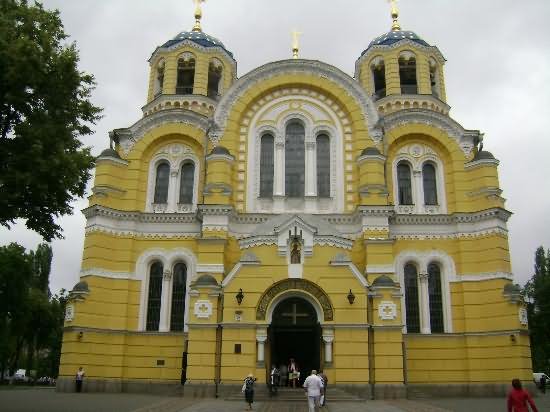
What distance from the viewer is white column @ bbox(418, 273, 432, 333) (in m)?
27.4

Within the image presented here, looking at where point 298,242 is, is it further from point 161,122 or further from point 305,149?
point 161,122

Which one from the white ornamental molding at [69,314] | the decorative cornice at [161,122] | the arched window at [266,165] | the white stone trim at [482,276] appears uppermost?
the decorative cornice at [161,122]

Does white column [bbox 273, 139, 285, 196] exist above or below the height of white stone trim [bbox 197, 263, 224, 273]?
above

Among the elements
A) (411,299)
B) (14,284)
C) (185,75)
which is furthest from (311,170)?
(14,284)

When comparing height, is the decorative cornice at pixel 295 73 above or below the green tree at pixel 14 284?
above

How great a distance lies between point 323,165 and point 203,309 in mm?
10616

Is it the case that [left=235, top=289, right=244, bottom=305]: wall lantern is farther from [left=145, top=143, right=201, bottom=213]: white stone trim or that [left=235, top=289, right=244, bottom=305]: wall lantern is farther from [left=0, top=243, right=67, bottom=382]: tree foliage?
[left=0, top=243, right=67, bottom=382]: tree foliage

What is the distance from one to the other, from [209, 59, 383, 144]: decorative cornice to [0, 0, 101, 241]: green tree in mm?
12710

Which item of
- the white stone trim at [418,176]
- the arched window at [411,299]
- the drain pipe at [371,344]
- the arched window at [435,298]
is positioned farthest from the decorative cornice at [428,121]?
the drain pipe at [371,344]

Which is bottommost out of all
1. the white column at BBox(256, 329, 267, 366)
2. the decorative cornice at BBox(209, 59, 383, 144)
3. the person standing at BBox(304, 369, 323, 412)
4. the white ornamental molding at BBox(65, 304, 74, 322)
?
the person standing at BBox(304, 369, 323, 412)

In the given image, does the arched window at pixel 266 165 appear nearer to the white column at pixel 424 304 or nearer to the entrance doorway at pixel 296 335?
the entrance doorway at pixel 296 335

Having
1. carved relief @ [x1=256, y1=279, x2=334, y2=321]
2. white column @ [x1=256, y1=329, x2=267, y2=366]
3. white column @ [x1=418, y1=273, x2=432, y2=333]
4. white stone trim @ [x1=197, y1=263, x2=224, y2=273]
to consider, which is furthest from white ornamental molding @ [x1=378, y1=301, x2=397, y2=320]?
white stone trim @ [x1=197, y1=263, x2=224, y2=273]

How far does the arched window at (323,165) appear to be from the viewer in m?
29.7

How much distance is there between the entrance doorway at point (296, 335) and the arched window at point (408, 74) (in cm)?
1588
